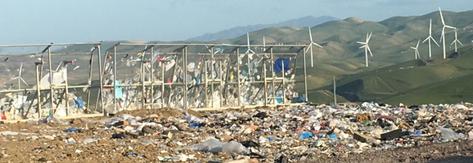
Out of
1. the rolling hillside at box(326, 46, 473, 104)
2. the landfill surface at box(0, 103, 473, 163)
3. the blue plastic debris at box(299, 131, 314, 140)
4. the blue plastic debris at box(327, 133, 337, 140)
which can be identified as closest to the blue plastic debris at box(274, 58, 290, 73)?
the landfill surface at box(0, 103, 473, 163)

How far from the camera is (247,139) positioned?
18203 millimetres

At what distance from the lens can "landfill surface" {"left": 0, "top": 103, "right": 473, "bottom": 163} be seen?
1464 cm

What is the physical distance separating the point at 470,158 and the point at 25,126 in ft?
46.5

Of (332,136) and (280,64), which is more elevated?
(280,64)

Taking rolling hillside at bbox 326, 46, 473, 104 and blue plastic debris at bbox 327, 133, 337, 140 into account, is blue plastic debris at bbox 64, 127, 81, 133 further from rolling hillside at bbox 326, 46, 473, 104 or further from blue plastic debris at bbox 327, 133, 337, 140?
rolling hillside at bbox 326, 46, 473, 104

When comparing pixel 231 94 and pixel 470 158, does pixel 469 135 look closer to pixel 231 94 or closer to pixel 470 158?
pixel 470 158

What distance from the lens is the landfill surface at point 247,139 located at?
14641 mm

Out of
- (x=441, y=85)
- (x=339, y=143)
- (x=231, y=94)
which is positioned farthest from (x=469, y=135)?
(x=441, y=85)

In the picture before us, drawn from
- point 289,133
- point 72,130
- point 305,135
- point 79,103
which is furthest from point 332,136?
point 79,103

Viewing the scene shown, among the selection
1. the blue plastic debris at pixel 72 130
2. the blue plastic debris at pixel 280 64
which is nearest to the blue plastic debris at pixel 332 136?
the blue plastic debris at pixel 72 130

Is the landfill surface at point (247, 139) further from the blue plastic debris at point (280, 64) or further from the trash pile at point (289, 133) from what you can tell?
the blue plastic debris at point (280, 64)

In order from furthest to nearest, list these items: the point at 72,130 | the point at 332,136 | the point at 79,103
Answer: the point at 79,103
the point at 72,130
the point at 332,136

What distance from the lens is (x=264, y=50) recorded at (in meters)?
37.4

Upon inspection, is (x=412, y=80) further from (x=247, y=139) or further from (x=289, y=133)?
(x=247, y=139)
